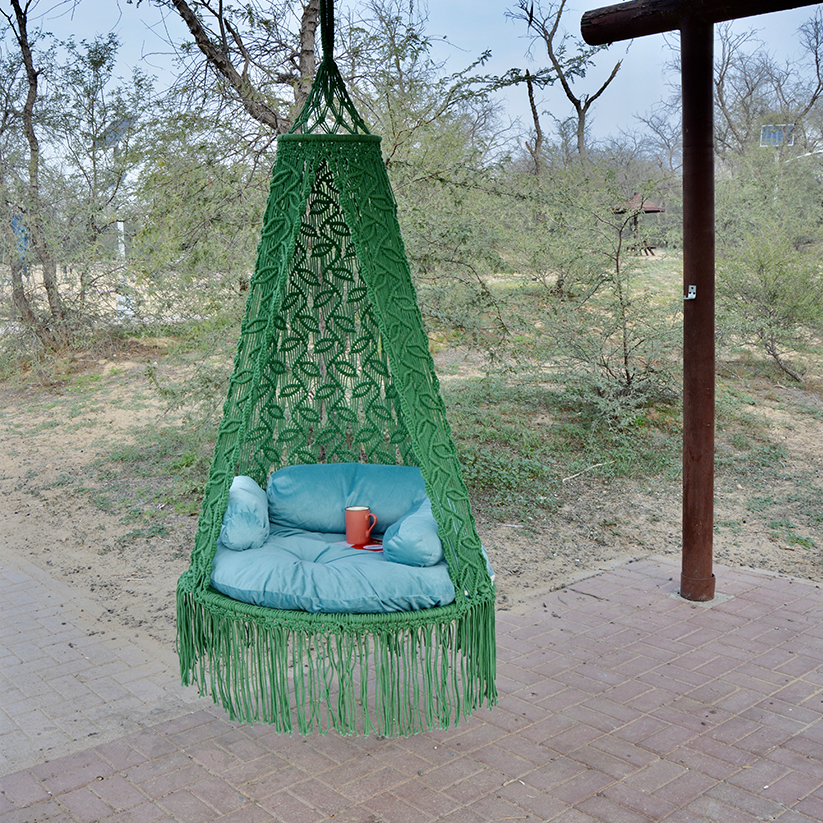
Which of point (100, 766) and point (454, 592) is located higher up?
point (454, 592)

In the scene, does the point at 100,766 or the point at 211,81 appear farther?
the point at 211,81

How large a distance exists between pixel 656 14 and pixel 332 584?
115 inches

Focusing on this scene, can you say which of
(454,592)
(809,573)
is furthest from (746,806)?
(809,573)

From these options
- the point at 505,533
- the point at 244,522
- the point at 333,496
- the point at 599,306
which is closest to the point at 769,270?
the point at 599,306

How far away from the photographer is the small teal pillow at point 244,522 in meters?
2.77

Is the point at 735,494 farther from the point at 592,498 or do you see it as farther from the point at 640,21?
the point at 640,21

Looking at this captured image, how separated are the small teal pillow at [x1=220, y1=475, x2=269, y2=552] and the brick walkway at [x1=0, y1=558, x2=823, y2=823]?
2.05ft

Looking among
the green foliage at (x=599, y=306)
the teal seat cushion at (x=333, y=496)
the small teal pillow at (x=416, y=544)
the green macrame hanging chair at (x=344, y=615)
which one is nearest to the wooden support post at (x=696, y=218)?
the teal seat cushion at (x=333, y=496)

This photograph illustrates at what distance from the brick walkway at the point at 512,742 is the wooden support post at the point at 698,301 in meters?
0.32

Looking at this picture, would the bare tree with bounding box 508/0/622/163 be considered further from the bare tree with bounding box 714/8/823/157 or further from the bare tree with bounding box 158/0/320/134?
the bare tree with bounding box 158/0/320/134

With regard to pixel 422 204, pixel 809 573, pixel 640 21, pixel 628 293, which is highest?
pixel 640 21

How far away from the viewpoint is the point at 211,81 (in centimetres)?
517

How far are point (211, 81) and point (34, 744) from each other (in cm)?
416

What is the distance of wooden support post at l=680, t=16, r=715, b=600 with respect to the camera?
3.54 metres
